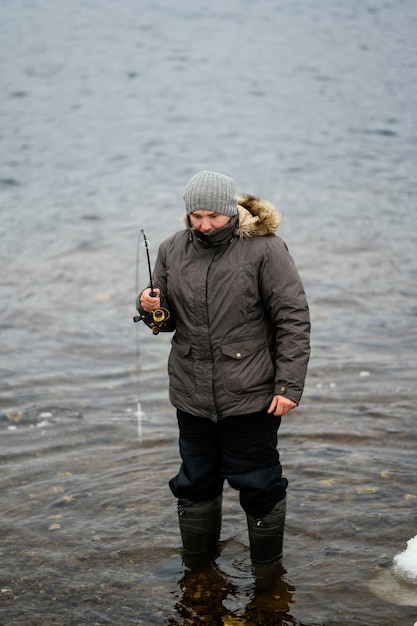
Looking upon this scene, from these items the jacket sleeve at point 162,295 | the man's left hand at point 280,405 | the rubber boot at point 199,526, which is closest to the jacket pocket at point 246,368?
the man's left hand at point 280,405

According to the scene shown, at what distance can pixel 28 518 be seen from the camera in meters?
5.75

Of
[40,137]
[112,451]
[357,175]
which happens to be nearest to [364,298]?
[112,451]

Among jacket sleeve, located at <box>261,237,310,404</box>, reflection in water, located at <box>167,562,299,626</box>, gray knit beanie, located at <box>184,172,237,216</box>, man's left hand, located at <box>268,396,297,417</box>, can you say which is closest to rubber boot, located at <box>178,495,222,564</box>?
reflection in water, located at <box>167,562,299,626</box>

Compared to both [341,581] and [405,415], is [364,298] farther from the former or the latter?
[341,581]

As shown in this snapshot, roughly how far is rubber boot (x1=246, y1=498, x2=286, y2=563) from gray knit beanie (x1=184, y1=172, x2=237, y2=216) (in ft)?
5.08

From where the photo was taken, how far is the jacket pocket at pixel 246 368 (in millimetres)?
4406

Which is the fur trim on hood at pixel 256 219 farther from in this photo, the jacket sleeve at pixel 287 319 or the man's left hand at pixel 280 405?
the man's left hand at pixel 280 405

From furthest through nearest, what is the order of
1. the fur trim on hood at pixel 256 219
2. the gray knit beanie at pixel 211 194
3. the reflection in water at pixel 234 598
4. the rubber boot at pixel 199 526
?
the rubber boot at pixel 199 526 → the reflection in water at pixel 234 598 → the fur trim on hood at pixel 256 219 → the gray knit beanie at pixel 211 194

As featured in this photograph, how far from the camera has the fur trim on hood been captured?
4438 mm

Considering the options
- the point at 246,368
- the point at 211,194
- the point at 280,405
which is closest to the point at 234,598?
the point at 280,405

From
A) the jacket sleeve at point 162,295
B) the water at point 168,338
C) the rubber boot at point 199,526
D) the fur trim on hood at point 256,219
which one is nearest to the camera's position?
the fur trim on hood at point 256,219

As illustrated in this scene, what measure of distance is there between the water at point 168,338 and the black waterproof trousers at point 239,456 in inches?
24.7

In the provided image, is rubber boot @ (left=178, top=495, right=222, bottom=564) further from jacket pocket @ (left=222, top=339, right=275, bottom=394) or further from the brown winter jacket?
jacket pocket @ (left=222, top=339, right=275, bottom=394)

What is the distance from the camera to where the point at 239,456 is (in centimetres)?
453
